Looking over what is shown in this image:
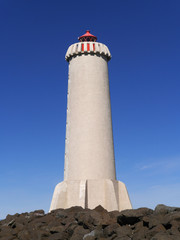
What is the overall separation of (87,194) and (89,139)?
334 cm

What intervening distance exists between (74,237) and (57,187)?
928 cm

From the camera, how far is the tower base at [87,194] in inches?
648

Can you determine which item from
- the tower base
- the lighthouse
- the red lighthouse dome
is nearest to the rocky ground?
the tower base

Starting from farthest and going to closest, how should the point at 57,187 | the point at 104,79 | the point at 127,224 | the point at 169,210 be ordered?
the point at 104,79 → the point at 57,187 → the point at 169,210 → the point at 127,224

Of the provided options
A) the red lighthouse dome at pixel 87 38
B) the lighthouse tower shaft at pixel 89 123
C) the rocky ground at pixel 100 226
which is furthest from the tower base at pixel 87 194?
the red lighthouse dome at pixel 87 38

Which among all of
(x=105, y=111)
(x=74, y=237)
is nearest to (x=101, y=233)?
(x=74, y=237)

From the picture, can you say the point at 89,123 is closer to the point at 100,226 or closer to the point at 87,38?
the point at 87,38

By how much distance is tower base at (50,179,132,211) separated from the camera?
16453mm

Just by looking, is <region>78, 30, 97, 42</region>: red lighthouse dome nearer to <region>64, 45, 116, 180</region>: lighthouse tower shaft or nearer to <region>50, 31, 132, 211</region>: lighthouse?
<region>50, 31, 132, 211</region>: lighthouse

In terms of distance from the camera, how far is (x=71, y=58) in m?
20.2

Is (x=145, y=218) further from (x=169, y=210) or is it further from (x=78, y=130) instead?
(x=78, y=130)

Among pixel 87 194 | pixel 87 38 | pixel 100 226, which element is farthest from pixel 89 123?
pixel 100 226

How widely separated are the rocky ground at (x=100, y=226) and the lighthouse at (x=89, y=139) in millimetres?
5635

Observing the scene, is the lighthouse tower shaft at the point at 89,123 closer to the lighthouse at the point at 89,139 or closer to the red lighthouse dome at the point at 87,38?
the lighthouse at the point at 89,139
